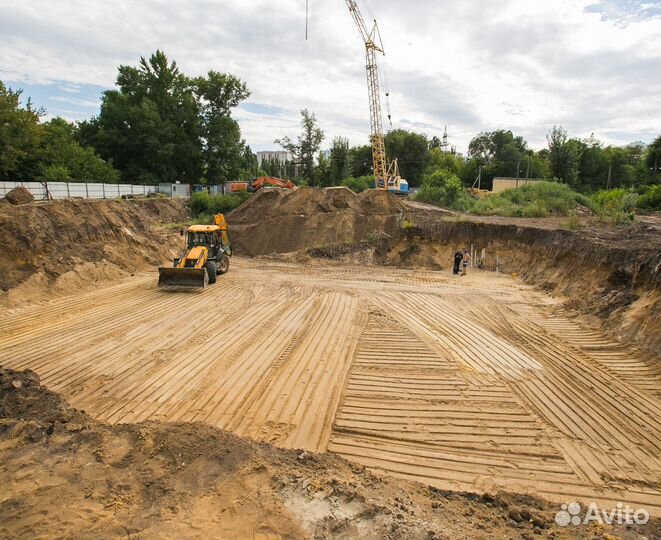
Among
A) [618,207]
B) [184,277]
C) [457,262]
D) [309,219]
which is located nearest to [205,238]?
[184,277]

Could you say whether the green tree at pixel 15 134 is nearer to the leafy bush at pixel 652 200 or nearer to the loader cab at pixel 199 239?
the loader cab at pixel 199 239

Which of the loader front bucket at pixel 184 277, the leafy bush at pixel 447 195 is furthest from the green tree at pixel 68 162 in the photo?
the leafy bush at pixel 447 195

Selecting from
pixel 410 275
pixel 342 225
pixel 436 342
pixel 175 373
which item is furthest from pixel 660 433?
pixel 342 225

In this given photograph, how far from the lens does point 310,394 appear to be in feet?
22.9

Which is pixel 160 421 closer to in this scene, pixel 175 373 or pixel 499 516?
pixel 175 373

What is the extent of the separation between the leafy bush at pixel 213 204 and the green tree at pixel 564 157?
106 ft

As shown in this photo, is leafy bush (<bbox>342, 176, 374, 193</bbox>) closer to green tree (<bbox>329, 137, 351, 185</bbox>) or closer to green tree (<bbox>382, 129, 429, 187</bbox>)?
green tree (<bbox>329, 137, 351, 185</bbox>)

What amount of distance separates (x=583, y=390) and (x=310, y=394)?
193 inches

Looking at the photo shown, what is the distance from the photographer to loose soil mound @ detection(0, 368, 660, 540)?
3955mm

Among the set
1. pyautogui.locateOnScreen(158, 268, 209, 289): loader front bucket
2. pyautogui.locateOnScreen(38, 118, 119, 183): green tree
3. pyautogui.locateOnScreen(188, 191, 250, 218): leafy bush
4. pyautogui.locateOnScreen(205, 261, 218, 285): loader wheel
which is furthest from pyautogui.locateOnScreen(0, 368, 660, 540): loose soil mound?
pyautogui.locateOnScreen(38, 118, 119, 183): green tree

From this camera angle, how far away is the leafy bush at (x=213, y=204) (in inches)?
1147

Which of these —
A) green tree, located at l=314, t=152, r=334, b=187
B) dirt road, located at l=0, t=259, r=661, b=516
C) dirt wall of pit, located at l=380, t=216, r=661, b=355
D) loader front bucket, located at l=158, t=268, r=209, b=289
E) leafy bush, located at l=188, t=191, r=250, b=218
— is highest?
green tree, located at l=314, t=152, r=334, b=187

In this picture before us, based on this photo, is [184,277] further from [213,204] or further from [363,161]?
[363,161]

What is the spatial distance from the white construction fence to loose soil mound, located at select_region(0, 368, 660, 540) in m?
20.8
